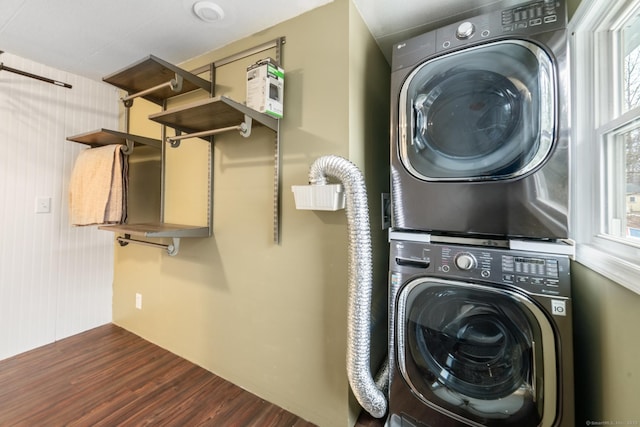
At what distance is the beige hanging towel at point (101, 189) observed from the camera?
5.88 ft

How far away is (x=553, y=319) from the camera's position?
3.00 ft

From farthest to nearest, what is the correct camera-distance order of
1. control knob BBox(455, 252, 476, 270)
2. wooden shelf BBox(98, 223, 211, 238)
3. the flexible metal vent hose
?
wooden shelf BBox(98, 223, 211, 238) < the flexible metal vent hose < control knob BBox(455, 252, 476, 270)

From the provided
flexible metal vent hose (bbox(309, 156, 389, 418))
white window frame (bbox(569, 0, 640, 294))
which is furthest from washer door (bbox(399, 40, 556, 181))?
flexible metal vent hose (bbox(309, 156, 389, 418))

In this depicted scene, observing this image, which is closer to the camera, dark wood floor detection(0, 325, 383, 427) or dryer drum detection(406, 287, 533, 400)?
dryer drum detection(406, 287, 533, 400)

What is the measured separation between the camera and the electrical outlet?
198 centimetres

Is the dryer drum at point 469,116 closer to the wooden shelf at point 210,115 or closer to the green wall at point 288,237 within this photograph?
the green wall at point 288,237

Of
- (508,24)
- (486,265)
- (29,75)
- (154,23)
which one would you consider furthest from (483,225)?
(29,75)

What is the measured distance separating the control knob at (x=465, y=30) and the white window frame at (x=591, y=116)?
0.35m

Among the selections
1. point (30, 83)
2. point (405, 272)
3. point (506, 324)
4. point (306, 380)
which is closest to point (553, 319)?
point (506, 324)

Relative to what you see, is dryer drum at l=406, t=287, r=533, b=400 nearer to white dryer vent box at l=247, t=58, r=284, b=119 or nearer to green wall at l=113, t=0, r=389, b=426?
green wall at l=113, t=0, r=389, b=426

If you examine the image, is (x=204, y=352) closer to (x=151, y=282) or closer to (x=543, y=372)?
(x=151, y=282)

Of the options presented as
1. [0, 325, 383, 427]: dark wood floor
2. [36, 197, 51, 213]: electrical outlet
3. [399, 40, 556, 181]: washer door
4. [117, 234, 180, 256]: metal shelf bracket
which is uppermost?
[399, 40, 556, 181]: washer door

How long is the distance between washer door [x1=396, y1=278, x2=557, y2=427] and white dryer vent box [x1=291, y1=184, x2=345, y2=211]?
0.49 metres

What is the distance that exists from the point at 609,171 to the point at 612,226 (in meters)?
0.20
